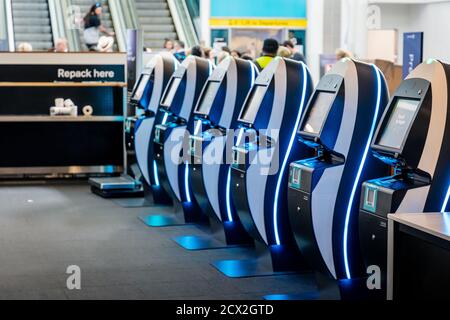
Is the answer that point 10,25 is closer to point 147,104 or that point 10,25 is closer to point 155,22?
point 155,22

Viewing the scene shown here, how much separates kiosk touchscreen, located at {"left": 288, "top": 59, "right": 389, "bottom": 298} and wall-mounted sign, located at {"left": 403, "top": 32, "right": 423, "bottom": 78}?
98cm

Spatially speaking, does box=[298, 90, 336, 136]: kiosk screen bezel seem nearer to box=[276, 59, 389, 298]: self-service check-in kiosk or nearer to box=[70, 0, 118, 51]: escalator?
box=[276, 59, 389, 298]: self-service check-in kiosk

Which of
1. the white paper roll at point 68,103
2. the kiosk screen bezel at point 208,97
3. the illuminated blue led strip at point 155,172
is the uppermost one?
the kiosk screen bezel at point 208,97

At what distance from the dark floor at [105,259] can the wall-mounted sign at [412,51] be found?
153 centimetres

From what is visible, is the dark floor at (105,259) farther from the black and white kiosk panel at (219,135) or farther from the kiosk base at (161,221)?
the black and white kiosk panel at (219,135)

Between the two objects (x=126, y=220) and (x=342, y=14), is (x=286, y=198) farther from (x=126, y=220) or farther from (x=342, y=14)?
(x=342, y=14)

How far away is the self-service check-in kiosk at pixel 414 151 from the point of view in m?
4.27

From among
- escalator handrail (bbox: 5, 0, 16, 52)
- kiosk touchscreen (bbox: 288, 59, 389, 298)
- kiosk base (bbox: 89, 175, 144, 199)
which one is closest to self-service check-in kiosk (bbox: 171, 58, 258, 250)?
kiosk touchscreen (bbox: 288, 59, 389, 298)

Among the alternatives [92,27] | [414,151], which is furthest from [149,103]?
[92,27]

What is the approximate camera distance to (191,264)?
6.07 meters

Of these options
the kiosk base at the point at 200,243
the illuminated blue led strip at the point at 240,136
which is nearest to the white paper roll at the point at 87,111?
the kiosk base at the point at 200,243

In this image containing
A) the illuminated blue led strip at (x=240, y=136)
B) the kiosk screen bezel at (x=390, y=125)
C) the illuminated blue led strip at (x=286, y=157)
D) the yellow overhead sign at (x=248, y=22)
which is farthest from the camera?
the yellow overhead sign at (x=248, y=22)
